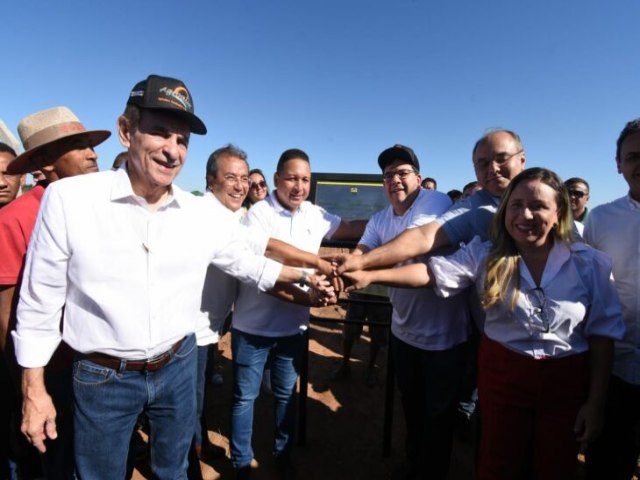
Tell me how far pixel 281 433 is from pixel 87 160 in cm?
254

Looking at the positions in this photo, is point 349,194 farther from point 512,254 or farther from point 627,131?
point 627,131

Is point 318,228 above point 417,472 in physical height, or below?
above

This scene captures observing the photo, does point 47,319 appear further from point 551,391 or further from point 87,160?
point 551,391

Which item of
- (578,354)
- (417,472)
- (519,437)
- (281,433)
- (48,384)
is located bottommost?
(417,472)

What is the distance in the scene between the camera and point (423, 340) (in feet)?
7.64

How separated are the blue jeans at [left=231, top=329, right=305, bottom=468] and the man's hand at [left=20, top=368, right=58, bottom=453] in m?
1.14

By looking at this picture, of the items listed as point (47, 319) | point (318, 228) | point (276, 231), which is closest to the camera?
point (47, 319)

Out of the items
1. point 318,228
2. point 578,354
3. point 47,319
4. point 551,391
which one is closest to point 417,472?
point 551,391

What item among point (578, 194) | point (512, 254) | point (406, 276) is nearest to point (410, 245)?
point (406, 276)

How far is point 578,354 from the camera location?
1739mm

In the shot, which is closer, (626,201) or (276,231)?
(626,201)

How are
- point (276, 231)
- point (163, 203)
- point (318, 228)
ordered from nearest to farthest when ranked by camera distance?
point (163, 203)
point (276, 231)
point (318, 228)

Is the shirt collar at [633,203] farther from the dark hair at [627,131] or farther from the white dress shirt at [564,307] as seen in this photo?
the white dress shirt at [564,307]

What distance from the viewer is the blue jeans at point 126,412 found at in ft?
4.90
